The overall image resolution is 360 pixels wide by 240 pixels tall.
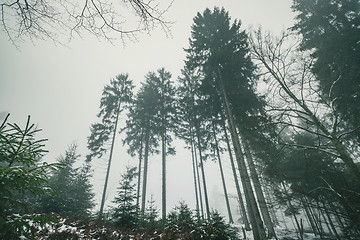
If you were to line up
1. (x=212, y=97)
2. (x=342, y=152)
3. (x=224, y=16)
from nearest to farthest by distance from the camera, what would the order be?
(x=342, y=152) → (x=212, y=97) → (x=224, y=16)

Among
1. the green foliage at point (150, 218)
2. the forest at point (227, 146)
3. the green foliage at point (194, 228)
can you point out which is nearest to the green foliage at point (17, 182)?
the forest at point (227, 146)

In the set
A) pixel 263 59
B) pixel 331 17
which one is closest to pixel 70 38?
pixel 263 59

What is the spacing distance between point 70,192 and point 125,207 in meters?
7.63

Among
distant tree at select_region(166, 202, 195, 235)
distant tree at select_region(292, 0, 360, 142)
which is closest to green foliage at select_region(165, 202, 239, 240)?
distant tree at select_region(166, 202, 195, 235)

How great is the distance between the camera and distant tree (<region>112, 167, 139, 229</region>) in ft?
25.6

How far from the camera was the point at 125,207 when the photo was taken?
816 centimetres

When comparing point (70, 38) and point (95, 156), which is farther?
point (95, 156)

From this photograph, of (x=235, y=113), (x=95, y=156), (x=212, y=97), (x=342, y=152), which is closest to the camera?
(x=342, y=152)

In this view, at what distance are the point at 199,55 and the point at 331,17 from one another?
10.3 meters

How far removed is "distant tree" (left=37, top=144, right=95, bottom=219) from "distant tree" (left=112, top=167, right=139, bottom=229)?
9.18 ft

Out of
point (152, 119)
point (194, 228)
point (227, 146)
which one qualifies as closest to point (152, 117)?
point (152, 119)

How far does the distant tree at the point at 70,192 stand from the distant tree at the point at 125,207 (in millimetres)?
2797

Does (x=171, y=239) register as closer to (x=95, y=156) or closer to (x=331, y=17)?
(x=95, y=156)

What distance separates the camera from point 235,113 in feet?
34.6
